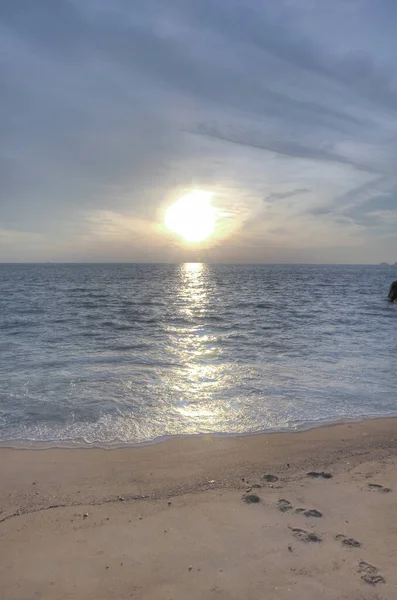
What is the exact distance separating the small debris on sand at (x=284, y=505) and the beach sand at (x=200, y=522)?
14 mm

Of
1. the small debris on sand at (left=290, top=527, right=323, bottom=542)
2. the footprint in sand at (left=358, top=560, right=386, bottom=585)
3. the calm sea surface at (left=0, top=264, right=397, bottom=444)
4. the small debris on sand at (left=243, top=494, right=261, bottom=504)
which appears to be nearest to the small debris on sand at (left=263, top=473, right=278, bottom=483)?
the small debris on sand at (left=243, top=494, right=261, bottom=504)

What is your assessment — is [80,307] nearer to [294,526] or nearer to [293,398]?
[293,398]

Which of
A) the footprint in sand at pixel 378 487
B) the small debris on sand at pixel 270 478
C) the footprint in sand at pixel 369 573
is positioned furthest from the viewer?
the small debris on sand at pixel 270 478

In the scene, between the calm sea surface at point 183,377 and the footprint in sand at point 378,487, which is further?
the calm sea surface at point 183,377

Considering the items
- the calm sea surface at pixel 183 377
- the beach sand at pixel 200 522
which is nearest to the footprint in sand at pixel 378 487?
the beach sand at pixel 200 522

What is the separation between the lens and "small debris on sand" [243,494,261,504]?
4855 mm

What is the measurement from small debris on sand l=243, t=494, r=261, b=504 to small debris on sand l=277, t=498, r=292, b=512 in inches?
10.1

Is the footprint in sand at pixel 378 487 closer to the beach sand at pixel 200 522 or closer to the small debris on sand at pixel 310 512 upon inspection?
the beach sand at pixel 200 522

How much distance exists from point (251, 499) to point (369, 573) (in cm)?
156

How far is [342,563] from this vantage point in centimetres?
377

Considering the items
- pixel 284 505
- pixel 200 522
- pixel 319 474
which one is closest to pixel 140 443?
pixel 200 522

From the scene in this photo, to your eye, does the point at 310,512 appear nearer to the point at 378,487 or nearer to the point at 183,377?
the point at 378,487

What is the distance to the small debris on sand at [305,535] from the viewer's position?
→ 4105 millimetres

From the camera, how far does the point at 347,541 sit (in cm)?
408
